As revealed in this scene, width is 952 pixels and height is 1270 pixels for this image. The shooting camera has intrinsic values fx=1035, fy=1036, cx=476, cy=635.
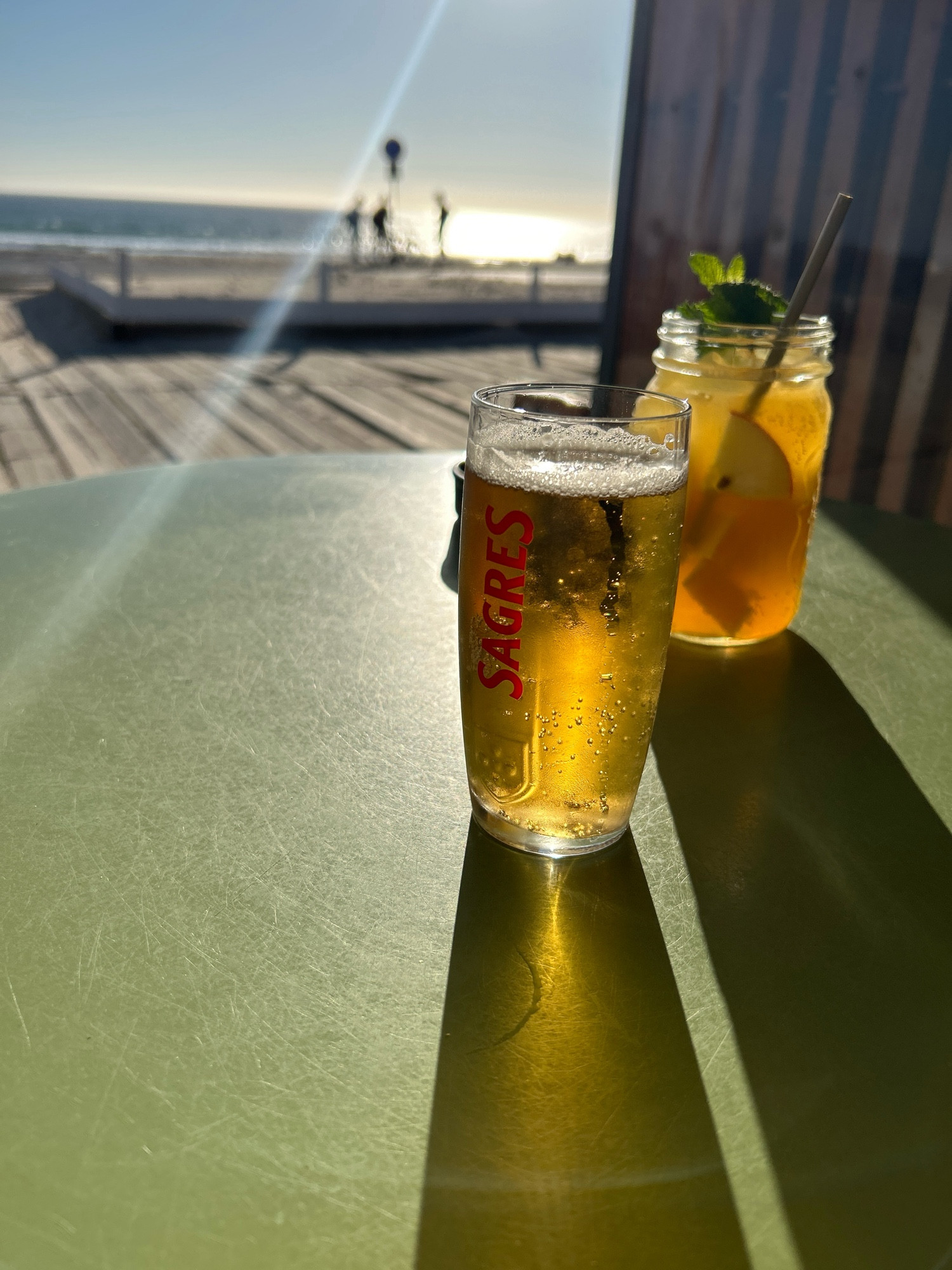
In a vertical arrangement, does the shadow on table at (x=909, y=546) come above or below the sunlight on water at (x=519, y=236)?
above

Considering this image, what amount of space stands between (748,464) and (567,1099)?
516mm

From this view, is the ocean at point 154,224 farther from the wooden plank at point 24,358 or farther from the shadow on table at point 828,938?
the shadow on table at point 828,938

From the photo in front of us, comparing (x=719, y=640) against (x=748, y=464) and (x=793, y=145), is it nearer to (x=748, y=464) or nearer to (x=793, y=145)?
(x=748, y=464)

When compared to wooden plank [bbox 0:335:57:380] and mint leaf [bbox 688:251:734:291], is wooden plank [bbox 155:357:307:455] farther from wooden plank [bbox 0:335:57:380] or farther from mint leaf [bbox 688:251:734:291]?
mint leaf [bbox 688:251:734:291]

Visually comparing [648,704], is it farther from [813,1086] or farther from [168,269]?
[168,269]

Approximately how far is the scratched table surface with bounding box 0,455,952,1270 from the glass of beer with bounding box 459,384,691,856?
35mm

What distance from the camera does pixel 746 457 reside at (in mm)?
785

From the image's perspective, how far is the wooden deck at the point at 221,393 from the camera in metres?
4.47

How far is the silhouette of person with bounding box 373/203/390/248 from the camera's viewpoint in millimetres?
12227

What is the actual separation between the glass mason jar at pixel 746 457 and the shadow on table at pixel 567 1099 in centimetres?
34

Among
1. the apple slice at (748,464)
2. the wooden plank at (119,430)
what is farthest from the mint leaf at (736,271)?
the wooden plank at (119,430)

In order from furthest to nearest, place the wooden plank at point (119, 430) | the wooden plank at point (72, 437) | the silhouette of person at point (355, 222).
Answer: the silhouette of person at point (355, 222)
the wooden plank at point (119, 430)
the wooden plank at point (72, 437)

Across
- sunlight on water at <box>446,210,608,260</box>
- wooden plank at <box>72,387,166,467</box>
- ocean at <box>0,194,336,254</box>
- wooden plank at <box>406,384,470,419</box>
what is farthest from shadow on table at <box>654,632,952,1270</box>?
sunlight on water at <box>446,210,608,260</box>

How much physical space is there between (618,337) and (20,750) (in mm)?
3251
